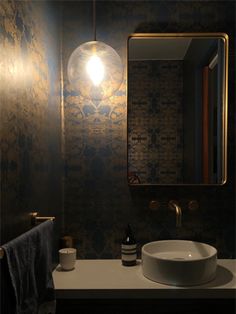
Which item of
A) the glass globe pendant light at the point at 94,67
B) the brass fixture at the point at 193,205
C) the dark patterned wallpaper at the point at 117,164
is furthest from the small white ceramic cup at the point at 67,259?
the glass globe pendant light at the point at 94,67

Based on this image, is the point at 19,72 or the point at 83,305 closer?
the point at 19,72

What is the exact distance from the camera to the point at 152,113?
1.67 metres

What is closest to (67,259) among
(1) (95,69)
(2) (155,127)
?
(2) (155,127)

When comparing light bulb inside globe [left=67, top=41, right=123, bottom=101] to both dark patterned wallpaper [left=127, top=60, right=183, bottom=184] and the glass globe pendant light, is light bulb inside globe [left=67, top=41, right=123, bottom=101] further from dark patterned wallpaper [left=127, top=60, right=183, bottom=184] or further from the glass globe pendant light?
dark patterned wallpaper [left=127, top=60, right=183, bottom=184]

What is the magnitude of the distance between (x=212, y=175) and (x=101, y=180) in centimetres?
62

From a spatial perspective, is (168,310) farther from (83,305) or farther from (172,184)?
(172,184)

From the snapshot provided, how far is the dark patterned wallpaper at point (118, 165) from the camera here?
1649mm

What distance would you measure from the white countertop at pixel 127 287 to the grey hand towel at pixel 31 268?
0.19 metres

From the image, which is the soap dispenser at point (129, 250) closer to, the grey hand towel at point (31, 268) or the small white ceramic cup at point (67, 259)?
the small white ceramic cup at point (67, 259)

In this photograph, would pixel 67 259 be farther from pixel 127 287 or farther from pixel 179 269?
pixel 179 269

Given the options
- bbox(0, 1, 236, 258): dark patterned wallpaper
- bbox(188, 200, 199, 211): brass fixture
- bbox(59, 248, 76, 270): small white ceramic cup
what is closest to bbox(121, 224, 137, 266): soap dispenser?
bbox(0, 1, 236, 258): dark patterned wallpaper

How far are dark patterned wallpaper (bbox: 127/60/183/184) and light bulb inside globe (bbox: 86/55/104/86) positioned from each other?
0.19 m

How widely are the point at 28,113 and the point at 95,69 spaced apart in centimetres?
52

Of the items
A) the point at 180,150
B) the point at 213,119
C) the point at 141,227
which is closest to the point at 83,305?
the point at 141,227
